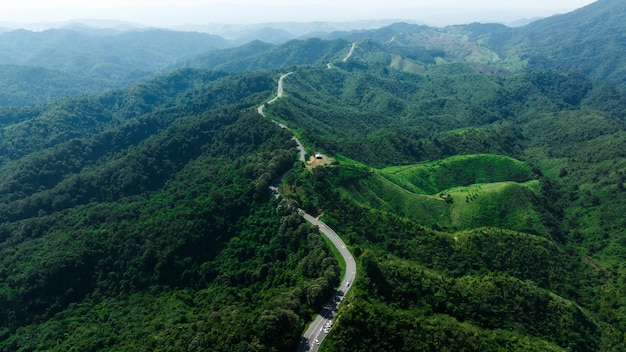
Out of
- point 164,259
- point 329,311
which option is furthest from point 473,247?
point 164,259

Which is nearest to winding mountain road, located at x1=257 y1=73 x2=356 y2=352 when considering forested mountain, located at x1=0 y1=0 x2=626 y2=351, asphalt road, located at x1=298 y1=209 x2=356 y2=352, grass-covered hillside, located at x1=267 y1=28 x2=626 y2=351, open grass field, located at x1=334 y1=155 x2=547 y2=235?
asphalt road, located at x1=298 y1=209 x2=356 y2=352

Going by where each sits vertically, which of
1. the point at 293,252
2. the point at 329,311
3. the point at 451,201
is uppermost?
the point at 329,311

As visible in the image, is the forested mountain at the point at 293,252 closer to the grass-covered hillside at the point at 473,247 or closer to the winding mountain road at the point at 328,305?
the grass-covered hillside at the point at 473,247

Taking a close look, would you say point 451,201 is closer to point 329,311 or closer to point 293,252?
point 293,252

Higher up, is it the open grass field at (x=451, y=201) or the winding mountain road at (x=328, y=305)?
the winding mountain road at (x=328, y=305)

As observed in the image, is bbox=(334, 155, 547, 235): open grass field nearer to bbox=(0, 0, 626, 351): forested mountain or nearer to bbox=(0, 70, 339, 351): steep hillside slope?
bbox=(0, 0, 626, 351): forested mountain

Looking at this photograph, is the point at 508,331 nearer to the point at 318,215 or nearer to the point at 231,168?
the point at 318,215

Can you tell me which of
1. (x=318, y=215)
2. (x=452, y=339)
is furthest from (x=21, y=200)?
(x=452, y=339)

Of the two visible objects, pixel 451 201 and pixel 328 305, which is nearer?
pixel 328 305

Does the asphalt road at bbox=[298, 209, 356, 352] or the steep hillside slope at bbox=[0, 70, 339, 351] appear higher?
the asphalt road at bbox=[298, 209, 356, 352]

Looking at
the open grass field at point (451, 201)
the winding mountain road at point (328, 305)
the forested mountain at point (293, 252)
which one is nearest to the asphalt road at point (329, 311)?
the winding mountain road at point (328, 305)
